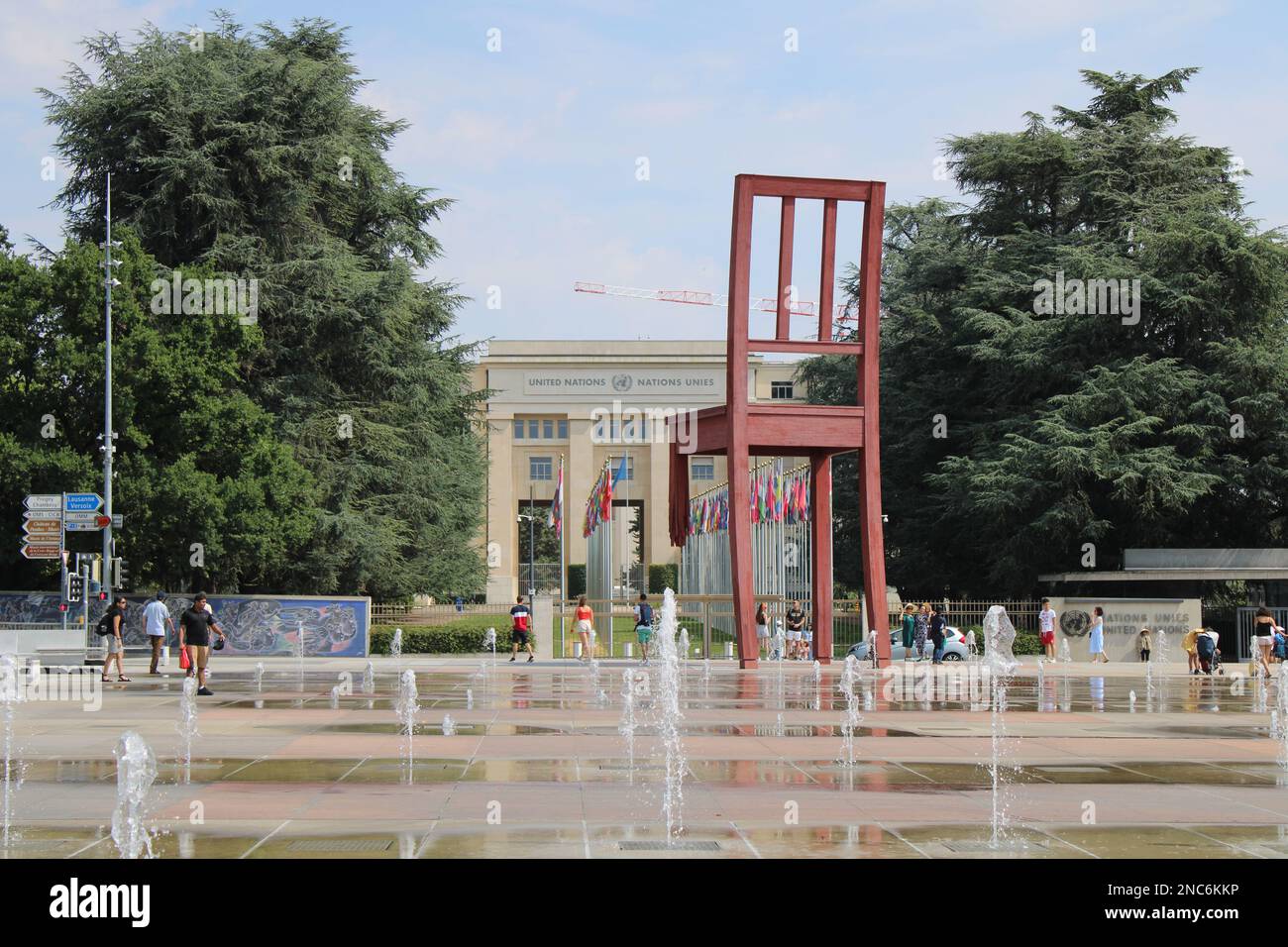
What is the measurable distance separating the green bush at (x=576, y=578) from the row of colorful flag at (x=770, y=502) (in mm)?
49323

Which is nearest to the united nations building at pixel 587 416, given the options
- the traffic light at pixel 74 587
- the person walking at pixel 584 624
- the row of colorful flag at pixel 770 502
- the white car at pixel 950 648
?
the row of colorful flag at pixel 770 502

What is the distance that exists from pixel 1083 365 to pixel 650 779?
121 ft

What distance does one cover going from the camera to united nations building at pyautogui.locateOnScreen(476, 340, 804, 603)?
318 ft

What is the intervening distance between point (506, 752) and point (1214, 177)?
41.1 metres

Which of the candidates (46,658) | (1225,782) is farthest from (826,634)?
(1225,782)

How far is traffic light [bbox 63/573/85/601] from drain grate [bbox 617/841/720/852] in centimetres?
2624

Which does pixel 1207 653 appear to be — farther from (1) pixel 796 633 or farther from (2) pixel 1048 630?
(1) pixel 796 633

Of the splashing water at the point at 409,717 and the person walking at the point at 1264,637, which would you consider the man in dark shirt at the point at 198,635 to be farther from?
the person walking at the point at 1264,637

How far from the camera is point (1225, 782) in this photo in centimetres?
1293

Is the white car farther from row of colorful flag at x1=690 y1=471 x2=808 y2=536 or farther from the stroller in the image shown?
the stroller

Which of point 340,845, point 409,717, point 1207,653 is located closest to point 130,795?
point 340,845

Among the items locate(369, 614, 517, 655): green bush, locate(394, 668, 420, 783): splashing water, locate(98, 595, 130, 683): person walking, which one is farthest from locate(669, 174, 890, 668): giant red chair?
locate(394, 668, 420, 783): splashing water
